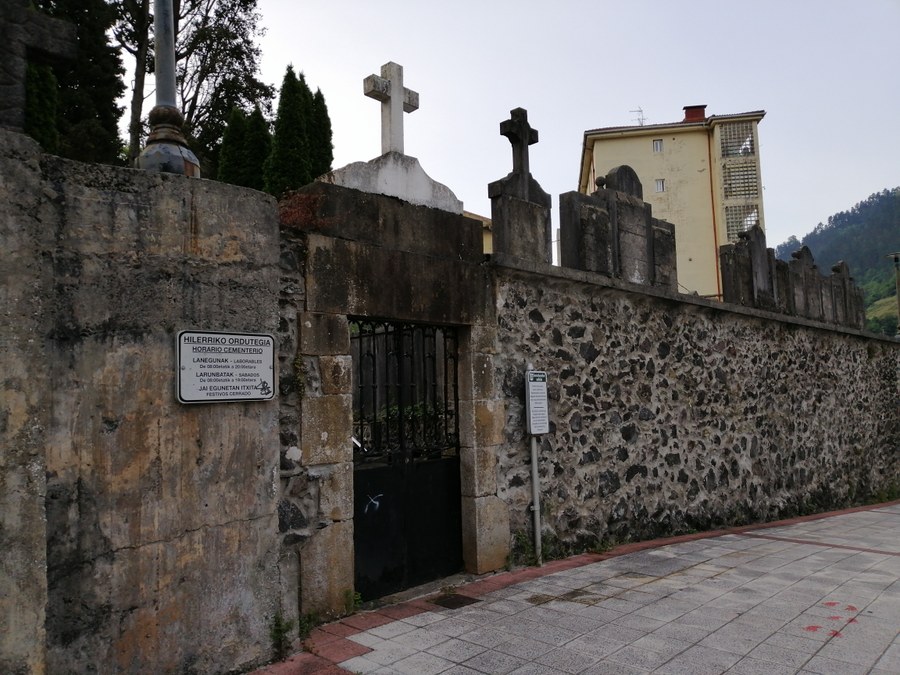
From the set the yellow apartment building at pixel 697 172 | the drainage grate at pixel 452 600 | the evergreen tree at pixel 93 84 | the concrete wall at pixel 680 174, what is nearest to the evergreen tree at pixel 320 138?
the evergreen tree at pixel 93 84

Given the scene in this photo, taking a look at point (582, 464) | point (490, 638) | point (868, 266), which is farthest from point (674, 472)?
point (868, 266)

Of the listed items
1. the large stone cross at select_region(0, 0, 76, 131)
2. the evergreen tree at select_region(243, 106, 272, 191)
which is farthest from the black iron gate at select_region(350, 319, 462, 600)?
the evergreen tree at select_region(243, 106, 272, 191)

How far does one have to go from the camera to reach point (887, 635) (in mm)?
3990

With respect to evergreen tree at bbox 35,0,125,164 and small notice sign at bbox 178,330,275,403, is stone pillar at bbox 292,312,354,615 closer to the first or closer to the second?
small notice sign at bbox 178,330,275,403

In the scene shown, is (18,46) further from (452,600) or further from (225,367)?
(452,600)

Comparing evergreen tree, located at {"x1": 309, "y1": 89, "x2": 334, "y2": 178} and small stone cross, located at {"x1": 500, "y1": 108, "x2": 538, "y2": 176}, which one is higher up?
evergreen tree, located at {"x1": 309, "y1": 89, "x2": 334, "y2": 178}

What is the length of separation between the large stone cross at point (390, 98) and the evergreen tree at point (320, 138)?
810 centimetres

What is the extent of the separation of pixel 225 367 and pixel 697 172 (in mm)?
27067

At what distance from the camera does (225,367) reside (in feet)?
11.7

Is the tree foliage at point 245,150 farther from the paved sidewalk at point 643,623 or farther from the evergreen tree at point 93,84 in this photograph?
the paved sidewalk at point 643,623

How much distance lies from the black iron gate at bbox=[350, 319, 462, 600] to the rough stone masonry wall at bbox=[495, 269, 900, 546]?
574 mm

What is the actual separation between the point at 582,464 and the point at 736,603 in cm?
194

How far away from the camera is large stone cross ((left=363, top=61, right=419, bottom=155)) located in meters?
5.51

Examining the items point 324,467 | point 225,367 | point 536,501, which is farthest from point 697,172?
point 225,367
